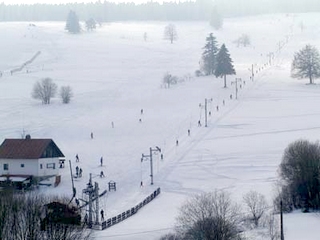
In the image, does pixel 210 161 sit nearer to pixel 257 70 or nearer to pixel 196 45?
pixel 257 70

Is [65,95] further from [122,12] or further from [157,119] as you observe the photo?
[122,12]

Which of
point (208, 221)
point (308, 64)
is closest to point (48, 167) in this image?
point (208, 221)

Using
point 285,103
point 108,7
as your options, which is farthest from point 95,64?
point 108,7

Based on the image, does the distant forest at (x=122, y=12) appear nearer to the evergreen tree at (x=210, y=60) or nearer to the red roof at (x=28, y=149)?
the evergreen tree at (x=210, y=60)

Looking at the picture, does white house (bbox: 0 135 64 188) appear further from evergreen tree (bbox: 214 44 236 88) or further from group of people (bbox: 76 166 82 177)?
evergreen tree (bbox: 214 44 236 88)

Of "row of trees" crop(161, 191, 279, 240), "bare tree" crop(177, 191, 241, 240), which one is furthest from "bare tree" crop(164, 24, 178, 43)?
"bare tree" crop(177, 191, 241, 240)

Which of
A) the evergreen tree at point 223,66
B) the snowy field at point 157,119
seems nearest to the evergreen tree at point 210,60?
the snowy field at point 157,119
